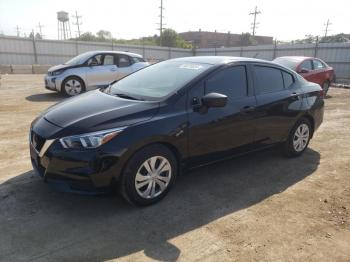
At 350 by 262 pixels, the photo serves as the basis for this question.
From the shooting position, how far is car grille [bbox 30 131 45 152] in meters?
3.39

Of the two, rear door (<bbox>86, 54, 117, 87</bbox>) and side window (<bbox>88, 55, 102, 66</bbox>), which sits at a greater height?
side window (<bbox>88, 55, 102, 66</bbox>)

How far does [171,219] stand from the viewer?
341 centimetres

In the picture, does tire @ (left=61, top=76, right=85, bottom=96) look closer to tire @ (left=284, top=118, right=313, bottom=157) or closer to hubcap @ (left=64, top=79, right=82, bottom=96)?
hubcap @ (left=64, top=79, right=82, bottom=96)

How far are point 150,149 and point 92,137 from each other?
2.02 feet

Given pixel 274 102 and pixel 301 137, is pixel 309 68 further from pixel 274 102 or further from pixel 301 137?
pixel 274 102

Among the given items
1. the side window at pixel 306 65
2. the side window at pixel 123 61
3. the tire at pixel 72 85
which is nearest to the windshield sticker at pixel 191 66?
the tire at pixel 72 85

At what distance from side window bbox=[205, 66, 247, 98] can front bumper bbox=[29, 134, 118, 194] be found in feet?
5.20

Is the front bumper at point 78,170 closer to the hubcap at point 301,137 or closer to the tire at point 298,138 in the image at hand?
the tire at point 298,138

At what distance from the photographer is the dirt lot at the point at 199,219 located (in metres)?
2.89

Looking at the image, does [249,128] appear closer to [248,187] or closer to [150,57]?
[248,187]

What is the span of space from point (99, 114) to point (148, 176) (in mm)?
842

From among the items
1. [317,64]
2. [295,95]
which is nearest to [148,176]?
[295,95]

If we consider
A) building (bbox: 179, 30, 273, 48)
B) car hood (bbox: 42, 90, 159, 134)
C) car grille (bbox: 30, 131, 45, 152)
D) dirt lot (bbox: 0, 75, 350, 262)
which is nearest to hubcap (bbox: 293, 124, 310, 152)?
dirt lot (bbox: 0, 75, 350, 262)

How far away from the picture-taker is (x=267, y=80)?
481 centimetres
